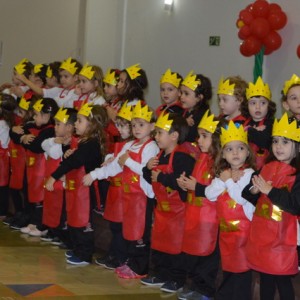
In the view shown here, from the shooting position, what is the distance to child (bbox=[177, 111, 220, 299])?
16.7 feet

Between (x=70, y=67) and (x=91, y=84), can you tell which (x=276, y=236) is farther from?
(x=70, y=67)

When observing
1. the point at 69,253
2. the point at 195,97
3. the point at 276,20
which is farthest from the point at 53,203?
the point at 276,20

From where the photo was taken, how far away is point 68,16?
456 inches

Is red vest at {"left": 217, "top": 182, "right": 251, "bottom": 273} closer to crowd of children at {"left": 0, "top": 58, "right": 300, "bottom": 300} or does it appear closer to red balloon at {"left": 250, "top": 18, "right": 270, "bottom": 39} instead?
crowd of children at {"left": 0, "top": 58, "right": 300, "bottom": 300}

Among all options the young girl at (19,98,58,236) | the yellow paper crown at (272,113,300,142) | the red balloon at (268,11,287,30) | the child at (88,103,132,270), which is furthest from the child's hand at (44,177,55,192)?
the red balloon at (268,11,287,30)

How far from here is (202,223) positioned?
5.08 metres

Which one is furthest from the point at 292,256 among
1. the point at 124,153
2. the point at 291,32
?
the point at 291,32

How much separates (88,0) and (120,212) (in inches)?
219

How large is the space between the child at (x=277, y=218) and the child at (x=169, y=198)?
0.91 metres

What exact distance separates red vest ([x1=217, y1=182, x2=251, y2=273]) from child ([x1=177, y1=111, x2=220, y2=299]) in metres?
0.31

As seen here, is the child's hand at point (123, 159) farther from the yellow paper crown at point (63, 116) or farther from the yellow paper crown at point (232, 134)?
the yellow paper crown at point (232, 134)

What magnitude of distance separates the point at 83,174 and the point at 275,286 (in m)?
2.26

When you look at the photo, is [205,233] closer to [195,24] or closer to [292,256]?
[292,256]

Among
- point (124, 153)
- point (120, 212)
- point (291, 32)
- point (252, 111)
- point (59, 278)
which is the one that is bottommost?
point (59, 278)
